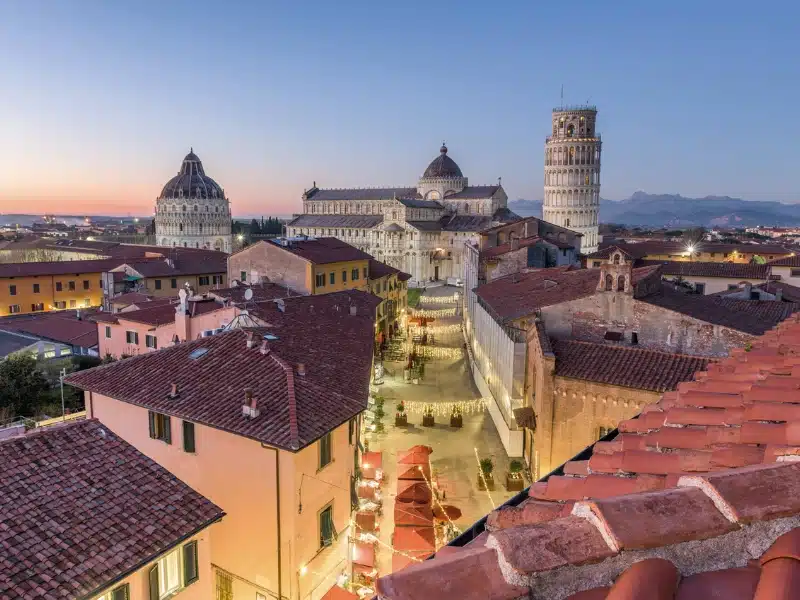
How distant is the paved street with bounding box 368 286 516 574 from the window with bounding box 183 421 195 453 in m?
6.29

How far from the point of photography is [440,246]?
90.1 meters

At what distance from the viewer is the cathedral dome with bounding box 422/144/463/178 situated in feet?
346

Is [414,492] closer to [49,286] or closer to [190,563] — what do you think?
[190,563]

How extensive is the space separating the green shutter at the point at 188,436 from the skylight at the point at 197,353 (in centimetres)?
270

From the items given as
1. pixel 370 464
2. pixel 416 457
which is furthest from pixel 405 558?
pixel 370 464

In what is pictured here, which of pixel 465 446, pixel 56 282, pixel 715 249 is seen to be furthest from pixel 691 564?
pixel 715 249

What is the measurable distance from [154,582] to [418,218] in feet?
276

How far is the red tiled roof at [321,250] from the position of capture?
40.2 meters

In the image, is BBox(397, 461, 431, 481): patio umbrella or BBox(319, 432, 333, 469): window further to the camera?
BBox(397, 461, 431, 481): patio umbrella

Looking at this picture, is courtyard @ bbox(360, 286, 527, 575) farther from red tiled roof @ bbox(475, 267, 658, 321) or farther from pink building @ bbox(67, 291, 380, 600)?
red tiled roof @ bbox(475, 267, 658, 321)

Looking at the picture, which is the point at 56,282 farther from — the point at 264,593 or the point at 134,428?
the point at 264,593

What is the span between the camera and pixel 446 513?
1808cm

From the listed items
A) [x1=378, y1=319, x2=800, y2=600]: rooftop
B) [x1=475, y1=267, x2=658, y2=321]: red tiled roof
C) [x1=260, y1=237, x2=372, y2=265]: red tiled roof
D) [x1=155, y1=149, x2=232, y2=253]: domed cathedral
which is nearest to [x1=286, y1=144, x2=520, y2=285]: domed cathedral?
[x1=155, y1=149, x2=232, y2=253]: domed cathedral

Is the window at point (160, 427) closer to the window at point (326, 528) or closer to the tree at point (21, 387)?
the window at point (326, 528)
